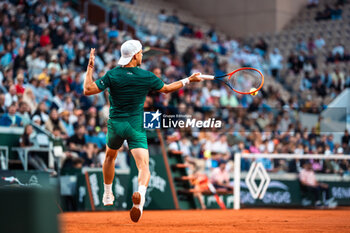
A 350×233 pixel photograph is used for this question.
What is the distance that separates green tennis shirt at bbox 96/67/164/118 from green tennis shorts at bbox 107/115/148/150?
8 cm

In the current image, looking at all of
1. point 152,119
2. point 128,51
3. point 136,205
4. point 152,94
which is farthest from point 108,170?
point 152,94

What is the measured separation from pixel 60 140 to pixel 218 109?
21.4ft

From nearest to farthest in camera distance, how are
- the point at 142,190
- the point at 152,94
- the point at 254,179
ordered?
1. the point at 142,190
2. the point at 152,94
3. the point at 254,179

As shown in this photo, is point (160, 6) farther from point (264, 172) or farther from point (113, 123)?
point (113, 123)

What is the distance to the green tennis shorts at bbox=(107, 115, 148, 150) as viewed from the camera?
7480 millimetres

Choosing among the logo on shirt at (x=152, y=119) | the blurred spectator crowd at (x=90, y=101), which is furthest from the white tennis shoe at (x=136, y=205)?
the blurred spectator crowd at (x=90, y=101)

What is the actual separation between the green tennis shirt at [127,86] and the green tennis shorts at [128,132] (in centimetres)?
8

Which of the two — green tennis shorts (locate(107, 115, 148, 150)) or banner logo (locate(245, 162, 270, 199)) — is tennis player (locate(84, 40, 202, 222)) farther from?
banner logo (locate(245, 162, 270, 199))

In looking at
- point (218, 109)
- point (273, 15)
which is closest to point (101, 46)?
point (218, 109)

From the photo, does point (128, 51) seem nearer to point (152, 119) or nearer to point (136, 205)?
point (136, 205)

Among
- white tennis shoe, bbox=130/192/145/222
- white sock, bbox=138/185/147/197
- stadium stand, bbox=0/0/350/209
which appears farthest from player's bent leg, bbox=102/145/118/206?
stadium stand, bbox=0/0/350/209

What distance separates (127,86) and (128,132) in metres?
0.57

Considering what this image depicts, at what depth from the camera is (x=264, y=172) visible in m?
15.4

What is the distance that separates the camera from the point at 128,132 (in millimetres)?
7477
